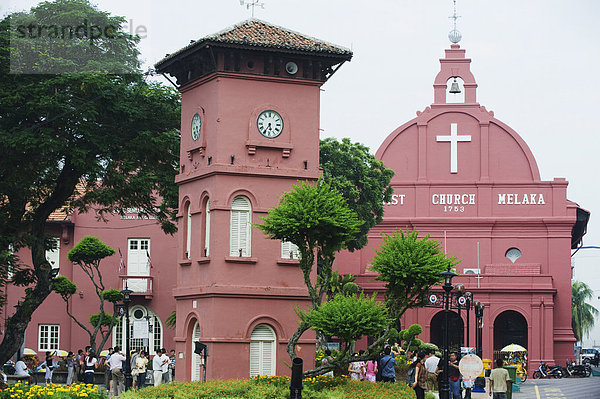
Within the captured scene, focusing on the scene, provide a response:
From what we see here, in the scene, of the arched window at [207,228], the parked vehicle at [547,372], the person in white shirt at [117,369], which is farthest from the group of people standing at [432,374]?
the parked vehicle at [547,372]

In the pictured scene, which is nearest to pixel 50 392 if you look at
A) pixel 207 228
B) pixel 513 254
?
pixel 207 228

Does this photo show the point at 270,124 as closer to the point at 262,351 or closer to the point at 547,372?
the point at 262,351

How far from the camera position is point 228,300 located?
30266 mm

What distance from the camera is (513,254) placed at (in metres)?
59.5

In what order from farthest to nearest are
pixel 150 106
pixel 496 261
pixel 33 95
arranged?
1. pixel 496 261
2. pixel 150 106
3. pixel 33 95

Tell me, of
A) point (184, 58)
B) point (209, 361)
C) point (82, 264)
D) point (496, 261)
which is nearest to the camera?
point (209, 361)

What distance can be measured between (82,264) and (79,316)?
3056mm

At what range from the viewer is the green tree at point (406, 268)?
27.6 metres

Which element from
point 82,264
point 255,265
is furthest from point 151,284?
point 255,265

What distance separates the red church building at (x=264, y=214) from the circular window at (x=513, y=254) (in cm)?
8

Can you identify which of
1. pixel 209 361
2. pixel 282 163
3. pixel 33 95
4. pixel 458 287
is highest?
pixel 33 95

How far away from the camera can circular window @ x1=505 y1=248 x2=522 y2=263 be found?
5938 cm

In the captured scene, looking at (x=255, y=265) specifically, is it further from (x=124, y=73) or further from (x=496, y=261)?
(x=496, y=261)

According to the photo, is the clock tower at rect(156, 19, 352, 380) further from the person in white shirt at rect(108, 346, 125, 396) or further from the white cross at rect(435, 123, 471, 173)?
the white cross at rect(435, 123, 471, 173)
